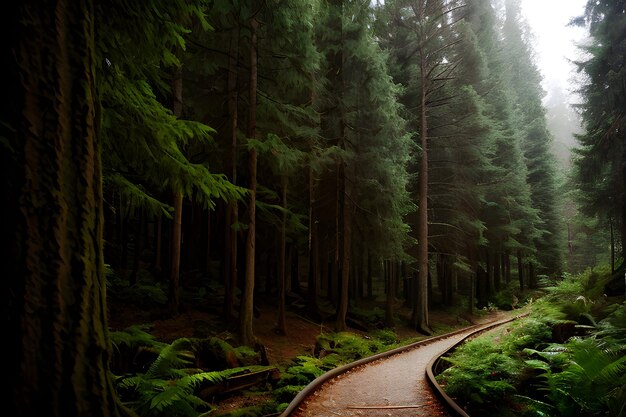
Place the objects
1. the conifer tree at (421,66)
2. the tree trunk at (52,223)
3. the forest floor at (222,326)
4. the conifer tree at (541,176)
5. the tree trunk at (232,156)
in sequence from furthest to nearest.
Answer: the conifer tree at (541,176) → the conifer tree at (421,66) → the tree trunk at (232,156) → the forest floor at (222,326) → the tree trunk at (52,223)

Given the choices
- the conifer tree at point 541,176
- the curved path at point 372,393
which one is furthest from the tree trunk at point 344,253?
the conifer tree at point 541,176

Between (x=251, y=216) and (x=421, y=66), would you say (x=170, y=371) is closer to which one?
(x=251, y=216)

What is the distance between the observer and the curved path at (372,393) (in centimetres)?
580

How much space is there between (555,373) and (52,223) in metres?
6.34

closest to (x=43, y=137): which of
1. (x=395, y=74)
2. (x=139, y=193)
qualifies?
(x=139, y=193)

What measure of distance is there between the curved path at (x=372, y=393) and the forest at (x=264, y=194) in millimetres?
476

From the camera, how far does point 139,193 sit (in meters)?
5.82

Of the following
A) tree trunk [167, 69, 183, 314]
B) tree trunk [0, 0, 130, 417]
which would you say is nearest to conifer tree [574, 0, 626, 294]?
tree trunk [167, 69, 183, 314]

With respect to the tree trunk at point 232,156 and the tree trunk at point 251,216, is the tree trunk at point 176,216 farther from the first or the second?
the tree trunk at point 251,216

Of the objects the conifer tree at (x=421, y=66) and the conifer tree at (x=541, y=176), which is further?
the conifer tree at (x=541, y=176)

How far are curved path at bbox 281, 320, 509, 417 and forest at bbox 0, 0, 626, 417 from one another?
476mm

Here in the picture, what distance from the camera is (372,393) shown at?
6.96 m

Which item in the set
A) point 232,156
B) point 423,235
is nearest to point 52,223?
point 232,156

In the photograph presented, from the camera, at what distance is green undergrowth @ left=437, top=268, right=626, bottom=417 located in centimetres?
395
